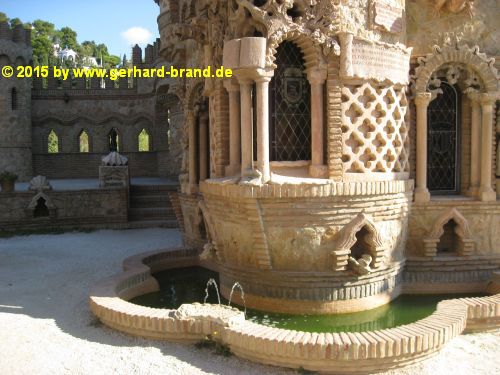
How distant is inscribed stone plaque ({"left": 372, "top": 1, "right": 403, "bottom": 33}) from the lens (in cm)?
766

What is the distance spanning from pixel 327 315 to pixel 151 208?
10892mm

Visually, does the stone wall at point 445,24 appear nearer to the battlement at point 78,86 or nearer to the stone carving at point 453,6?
the stone carving at point 453,6

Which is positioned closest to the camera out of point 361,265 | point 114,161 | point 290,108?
point 361,265

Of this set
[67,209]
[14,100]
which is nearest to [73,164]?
[14,100]

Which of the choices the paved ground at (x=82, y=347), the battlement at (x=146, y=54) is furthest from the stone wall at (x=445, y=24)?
the battlement at (x=146, y=54)

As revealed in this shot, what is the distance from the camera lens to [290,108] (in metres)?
7.93

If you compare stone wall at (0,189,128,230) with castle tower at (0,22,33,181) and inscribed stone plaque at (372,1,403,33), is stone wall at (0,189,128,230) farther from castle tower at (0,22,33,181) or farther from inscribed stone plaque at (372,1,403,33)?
inscribed stone plaque at (372,1,403,33)

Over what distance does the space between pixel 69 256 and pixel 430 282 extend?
25.0ft

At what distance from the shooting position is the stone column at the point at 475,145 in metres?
8.68

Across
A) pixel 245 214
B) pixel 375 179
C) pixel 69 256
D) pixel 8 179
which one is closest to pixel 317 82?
pixel 375 179

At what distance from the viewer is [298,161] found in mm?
7652

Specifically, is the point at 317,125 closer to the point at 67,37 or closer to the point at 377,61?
the point at 377,61

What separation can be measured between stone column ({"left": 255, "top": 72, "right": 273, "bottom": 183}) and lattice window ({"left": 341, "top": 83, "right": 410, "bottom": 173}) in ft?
3.68

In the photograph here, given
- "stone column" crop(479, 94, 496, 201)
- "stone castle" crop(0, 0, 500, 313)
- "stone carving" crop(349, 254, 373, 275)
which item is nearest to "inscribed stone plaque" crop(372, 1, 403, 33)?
"stone castle" crop(0, 0, 500, 313)
